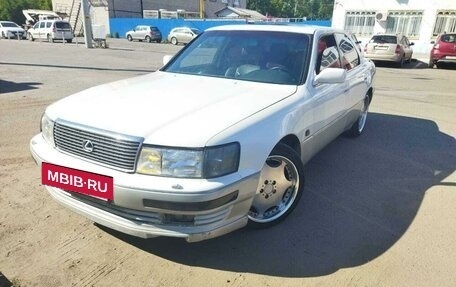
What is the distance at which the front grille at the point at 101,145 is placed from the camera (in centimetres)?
233

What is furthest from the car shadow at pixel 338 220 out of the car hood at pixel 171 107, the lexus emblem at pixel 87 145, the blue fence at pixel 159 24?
the blue fence at pixel 159 24

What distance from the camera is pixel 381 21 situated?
23.9 metres

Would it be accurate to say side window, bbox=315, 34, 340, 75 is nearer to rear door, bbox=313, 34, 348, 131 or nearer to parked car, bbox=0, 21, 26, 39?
rear door, bbox=313, 34, 348, 131

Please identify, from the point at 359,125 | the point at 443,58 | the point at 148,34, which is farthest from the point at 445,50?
the point at 148,34

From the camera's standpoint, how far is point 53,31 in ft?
94.5

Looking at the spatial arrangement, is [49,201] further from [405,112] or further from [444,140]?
[405,112]

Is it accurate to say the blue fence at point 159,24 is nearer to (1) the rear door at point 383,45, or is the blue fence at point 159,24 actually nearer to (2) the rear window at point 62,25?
(2) the rear window at point 62,25

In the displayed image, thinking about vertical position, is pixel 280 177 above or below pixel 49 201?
above

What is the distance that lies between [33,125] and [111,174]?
4033mm

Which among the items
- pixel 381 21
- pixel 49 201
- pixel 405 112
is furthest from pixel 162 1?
pixel 49 201

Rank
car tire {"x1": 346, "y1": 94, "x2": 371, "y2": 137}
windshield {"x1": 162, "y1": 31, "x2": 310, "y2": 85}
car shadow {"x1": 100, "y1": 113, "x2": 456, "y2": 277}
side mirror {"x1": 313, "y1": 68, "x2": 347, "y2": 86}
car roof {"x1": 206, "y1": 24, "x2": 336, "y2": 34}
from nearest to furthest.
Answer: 1. car shadow {"x1": 100, "y1": 113, "x2": 456, "y2": 277}
2. side mirror {"x1": 313, "y1": 68, "x2": 347, "y2": 86}
3. windshield {"x1": 162, "y1": 31, "x2": 310, "y2": 85}
4. car roof {"x1": 206, "y1": 24, "x2": 336, "y2": 34}
5. car tire {"x1": 346, "y1": 94, "x2": 371, "y2": 137}

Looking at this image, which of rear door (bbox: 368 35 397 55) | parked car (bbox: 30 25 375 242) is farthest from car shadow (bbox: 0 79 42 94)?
rear door (bbox: 368 35 397 55)

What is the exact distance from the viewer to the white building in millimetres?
22281

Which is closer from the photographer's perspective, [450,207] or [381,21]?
[450,207]
